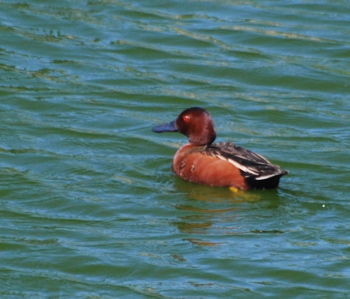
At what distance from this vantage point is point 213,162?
1073 cm

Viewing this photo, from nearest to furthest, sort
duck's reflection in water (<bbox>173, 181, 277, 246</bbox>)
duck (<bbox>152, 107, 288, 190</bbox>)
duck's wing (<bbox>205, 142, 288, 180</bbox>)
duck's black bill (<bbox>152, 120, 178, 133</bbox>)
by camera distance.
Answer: duck's reflection in water (<bbox>173, 181, 277, 246</bbox>), duck's wing (<bbox>205, 142, 288, 180</bbox>), duck (<bbox>152, 107, 288, 190</bbox>), duck's black bill (<bbox>152, 120, 178, 133</bbox>)

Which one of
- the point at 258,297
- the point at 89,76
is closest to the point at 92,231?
the point at 258,297

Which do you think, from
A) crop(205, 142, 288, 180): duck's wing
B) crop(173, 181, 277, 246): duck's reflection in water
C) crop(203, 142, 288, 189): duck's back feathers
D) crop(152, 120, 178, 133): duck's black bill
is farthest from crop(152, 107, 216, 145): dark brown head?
crop(173, 181, 277, 246): duck's reflection in water

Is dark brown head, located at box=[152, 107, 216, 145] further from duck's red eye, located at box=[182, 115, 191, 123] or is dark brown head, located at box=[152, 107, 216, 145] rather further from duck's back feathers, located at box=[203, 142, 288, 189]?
duck's back feathers, located at box=[203, 142, 288, 189]

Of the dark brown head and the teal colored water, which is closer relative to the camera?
the teal colored water

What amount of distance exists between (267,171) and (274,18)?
691cm

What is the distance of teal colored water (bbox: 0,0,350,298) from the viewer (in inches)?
333

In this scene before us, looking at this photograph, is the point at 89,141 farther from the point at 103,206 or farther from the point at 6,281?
the point at 6,281

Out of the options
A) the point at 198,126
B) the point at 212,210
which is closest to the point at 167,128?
the point at 198,126

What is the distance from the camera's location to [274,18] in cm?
1684

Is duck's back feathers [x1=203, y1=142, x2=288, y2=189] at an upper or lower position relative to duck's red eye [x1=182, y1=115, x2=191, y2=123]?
lower

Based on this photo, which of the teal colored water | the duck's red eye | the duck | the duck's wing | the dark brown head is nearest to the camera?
the teal colored water

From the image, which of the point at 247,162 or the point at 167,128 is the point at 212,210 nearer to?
the point at 247,162

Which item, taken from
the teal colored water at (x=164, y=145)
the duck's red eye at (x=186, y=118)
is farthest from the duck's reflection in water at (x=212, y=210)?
the duck's red eye at (x=186, y=118)
